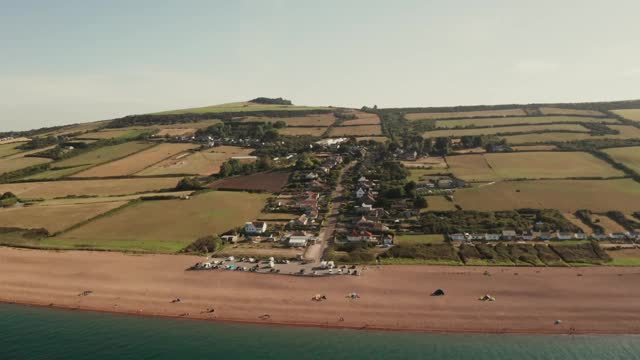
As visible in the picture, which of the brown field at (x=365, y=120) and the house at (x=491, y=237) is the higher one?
the brown field at (x=365, y=120)

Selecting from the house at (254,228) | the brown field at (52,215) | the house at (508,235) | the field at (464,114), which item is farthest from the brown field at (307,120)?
the house at (508,235)

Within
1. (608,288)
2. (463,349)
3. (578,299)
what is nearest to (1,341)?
(463,349)

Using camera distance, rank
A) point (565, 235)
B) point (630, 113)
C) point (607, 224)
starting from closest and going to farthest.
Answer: point (565, 235), point (607, 224), point (630, 113)

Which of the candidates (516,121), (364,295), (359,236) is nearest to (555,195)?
(359,236)

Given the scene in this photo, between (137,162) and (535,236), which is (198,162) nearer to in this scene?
(137,162)

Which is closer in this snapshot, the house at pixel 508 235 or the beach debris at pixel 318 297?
Answer: the beach debris at pixel 318 297

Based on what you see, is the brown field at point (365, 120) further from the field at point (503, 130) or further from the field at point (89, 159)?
the field at point (89, 159)
